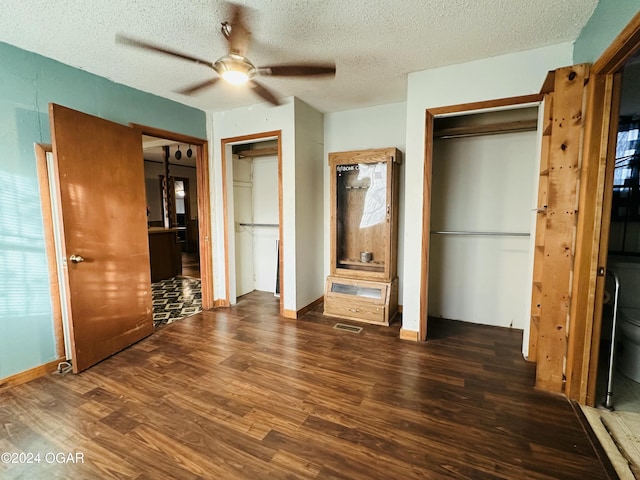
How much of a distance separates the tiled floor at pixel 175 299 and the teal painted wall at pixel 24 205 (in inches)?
45.4

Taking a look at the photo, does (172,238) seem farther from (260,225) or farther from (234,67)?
(234,67)

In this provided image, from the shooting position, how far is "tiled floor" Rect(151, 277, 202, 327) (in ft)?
12.3

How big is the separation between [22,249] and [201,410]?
6.11 feet

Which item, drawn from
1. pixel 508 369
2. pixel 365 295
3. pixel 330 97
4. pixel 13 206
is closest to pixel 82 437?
pixel 13 206

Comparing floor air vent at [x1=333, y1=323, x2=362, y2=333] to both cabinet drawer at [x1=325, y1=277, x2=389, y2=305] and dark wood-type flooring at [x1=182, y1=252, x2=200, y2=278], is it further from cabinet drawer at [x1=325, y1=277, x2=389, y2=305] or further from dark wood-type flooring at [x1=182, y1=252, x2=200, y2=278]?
dark wood-type flooring at [x1=182, y1=252, x2=200, y2=278]

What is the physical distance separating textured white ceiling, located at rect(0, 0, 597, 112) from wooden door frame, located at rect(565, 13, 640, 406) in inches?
23.3

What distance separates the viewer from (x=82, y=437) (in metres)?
1.76

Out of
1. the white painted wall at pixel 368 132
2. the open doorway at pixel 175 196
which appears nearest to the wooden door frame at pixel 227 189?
the white painted wall at pixel 368 132

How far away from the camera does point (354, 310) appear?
357 centimetres

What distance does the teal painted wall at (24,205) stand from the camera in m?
2.27

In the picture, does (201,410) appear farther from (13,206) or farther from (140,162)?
(140,162)

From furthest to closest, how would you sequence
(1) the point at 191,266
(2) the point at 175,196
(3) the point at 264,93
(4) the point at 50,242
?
(2) the point at 175,196
(1) the point at 191,266
(3) the point at 264,93
(4) the point at 50,242

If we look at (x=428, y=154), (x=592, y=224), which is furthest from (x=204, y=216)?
(x=592, y=224)

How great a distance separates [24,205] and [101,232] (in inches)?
20.5
